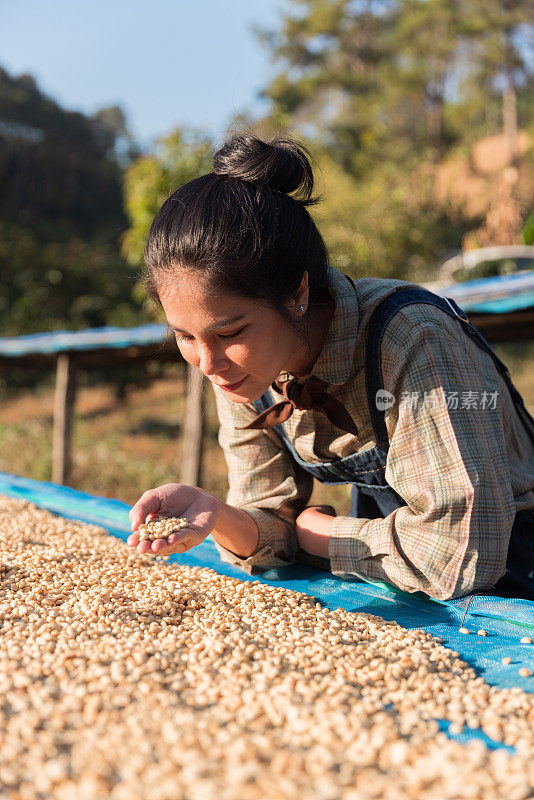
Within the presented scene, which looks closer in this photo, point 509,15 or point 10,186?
point 509,15

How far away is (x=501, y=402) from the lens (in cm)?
169

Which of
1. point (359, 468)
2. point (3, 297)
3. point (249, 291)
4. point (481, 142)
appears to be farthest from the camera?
point (481, 142)

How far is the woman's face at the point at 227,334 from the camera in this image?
4.82 ft

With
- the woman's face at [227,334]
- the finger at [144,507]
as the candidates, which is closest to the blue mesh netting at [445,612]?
the finger at [144,507]

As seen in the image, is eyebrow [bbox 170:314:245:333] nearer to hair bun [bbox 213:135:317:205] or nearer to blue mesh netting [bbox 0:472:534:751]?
hair bun [bbox 213:135:317:205]

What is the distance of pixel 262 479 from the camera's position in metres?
2.01

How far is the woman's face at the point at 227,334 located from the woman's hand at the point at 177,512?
0.98 feet

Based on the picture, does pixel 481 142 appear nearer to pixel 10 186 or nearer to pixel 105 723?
pixel 10 186

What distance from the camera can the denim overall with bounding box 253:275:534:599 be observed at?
1.63m

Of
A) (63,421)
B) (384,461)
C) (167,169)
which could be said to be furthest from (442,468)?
(167,169)

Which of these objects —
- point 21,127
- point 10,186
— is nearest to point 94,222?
point 10,186

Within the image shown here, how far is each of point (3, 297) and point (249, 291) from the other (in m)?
13.4

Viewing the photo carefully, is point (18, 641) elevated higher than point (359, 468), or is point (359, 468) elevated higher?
point (359, 468)

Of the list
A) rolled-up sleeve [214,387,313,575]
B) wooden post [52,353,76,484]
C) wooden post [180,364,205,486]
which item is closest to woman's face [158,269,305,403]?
rolled-up sleeve [214,387,313,575]
